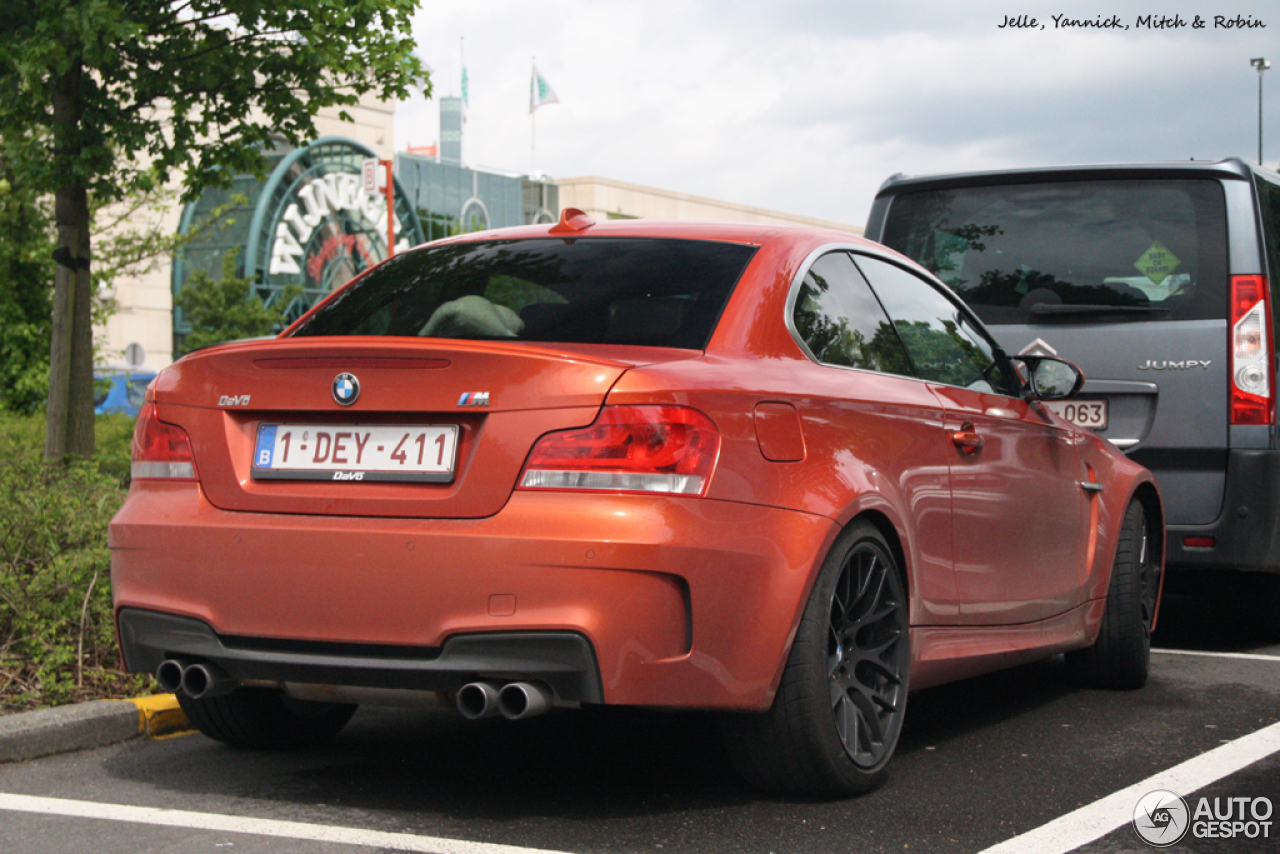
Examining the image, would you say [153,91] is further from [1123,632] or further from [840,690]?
[840,690]

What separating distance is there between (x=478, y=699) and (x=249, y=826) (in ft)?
2.60

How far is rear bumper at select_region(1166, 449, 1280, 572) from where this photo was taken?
670 centimetres

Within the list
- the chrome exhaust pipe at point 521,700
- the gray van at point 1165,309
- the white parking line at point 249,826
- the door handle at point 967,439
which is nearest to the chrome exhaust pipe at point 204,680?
the white parking line at point 249,826

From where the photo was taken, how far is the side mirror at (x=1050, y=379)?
222 inches

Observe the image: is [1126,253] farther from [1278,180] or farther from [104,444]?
[104,444]

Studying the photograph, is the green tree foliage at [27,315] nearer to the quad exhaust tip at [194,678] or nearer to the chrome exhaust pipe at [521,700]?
the quad exhaust tip at [194,678]

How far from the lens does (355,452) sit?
12.5 ft

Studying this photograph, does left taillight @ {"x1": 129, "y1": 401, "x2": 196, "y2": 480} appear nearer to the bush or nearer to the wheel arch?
the bush

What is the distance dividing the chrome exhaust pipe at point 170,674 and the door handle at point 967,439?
2.41 metres

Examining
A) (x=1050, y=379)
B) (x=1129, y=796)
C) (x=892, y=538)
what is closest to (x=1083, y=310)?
(x=1050, y=379)

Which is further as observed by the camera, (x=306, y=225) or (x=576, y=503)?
(x=306, y=225)

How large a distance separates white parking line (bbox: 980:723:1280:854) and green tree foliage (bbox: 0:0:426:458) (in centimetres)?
794

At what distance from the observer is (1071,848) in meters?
3.72

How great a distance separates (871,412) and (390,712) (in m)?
2.37
